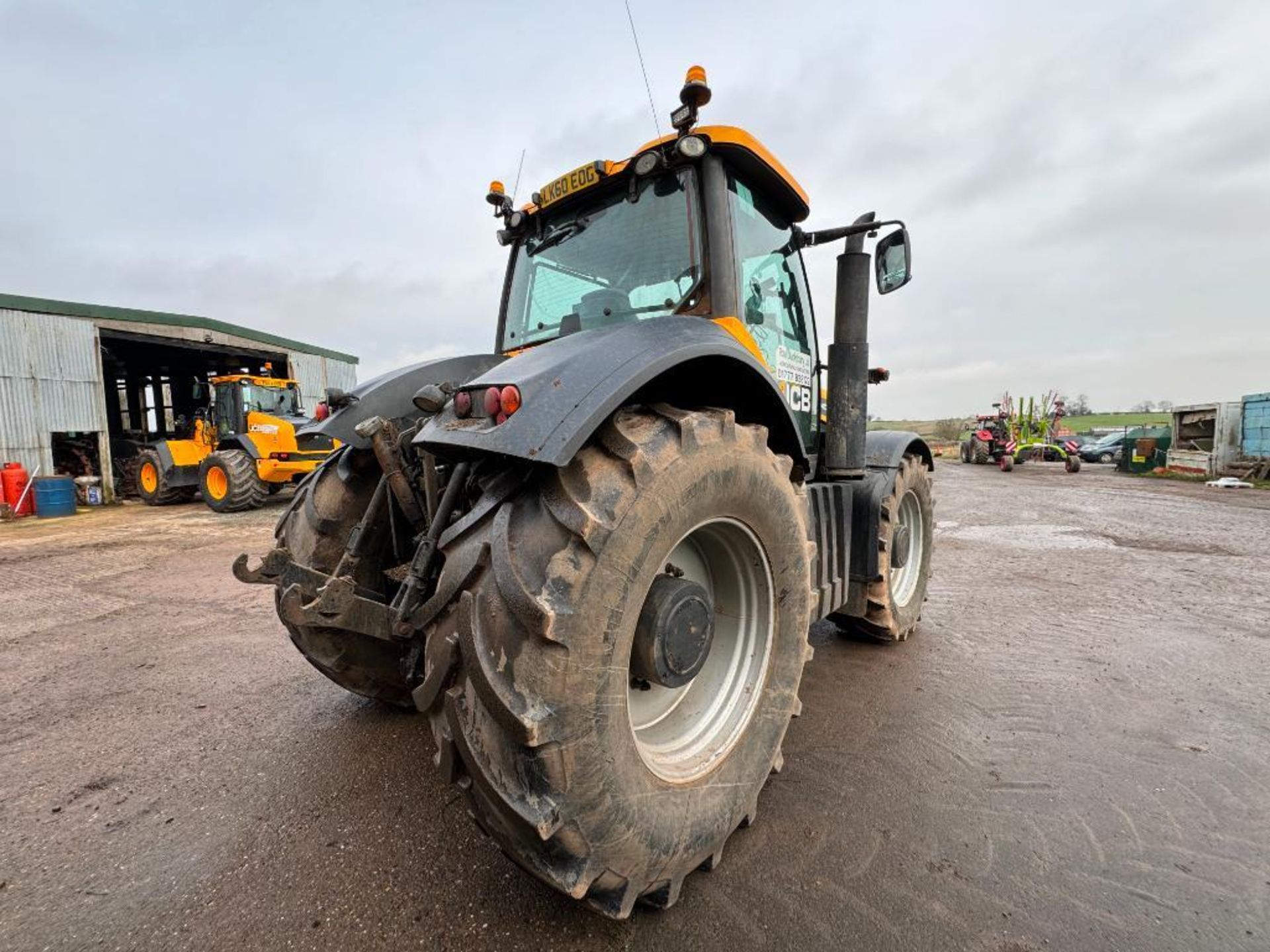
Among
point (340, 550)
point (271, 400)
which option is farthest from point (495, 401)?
point (271, 400)

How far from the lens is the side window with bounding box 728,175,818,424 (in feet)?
8.18

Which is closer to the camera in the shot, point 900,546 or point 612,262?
point 612,262

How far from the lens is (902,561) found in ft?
12.1

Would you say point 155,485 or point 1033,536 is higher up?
point 155,485

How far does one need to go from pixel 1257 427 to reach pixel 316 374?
26948mm

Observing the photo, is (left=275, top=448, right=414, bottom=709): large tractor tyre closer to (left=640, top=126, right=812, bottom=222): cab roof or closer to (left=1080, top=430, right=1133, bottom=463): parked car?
(left=640, top=126, right=812, bottom=222): cab roof

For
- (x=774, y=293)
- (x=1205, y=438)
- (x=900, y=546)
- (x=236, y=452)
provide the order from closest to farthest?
(x=774, y=293)
(x=900, y=546)
(x=236, y=452)
(x=1205, y=438)

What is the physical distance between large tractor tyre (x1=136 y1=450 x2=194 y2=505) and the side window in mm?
13527

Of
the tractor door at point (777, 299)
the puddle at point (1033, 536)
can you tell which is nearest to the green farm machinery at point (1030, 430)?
the puddle at point (1033, 536)

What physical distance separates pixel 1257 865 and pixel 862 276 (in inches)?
102

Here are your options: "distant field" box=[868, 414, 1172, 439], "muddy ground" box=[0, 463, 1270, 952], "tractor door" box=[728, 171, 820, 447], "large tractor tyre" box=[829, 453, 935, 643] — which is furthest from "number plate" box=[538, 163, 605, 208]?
"distant field" box=[868, 414, 1172, 439]

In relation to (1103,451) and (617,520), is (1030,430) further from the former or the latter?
(617,520)

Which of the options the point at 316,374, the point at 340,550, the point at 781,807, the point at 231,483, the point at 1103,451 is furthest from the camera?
the point at 1103,451

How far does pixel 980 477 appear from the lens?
16797 millimetres
